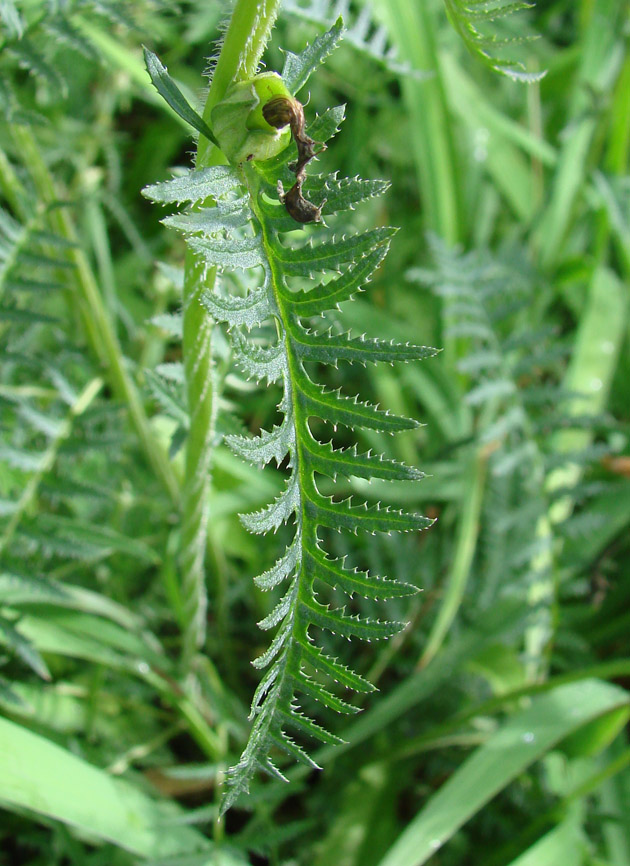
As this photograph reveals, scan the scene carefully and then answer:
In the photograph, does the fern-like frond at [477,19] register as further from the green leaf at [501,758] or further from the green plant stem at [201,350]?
the green leaf at [501,758]

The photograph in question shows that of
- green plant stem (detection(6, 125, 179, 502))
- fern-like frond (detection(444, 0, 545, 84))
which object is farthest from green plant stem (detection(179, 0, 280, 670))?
green plant stem (detection(6, 125, 179, 502))

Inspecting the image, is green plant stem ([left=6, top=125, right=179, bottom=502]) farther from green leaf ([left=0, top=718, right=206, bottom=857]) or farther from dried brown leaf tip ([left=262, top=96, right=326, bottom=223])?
dried brown leaf tip ([left=262, top=96, right=326, bottom=223])

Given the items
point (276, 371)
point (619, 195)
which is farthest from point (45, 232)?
point (619, 195)

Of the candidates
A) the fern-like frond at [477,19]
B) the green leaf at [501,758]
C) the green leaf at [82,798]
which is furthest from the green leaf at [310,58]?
the green leaf at [501,758]

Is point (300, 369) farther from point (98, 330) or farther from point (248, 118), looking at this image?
point (98, 330)

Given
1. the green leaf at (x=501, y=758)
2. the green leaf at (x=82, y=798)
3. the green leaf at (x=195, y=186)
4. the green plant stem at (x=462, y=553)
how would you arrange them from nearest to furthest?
the green leaf at (x=195, y=186) → the green leaf at (x=82, y=798) → the green leaf at (x=501, y=758) → the green plant stem at (x=462, y=553)

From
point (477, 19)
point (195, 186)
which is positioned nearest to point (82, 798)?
point (195, 186)
